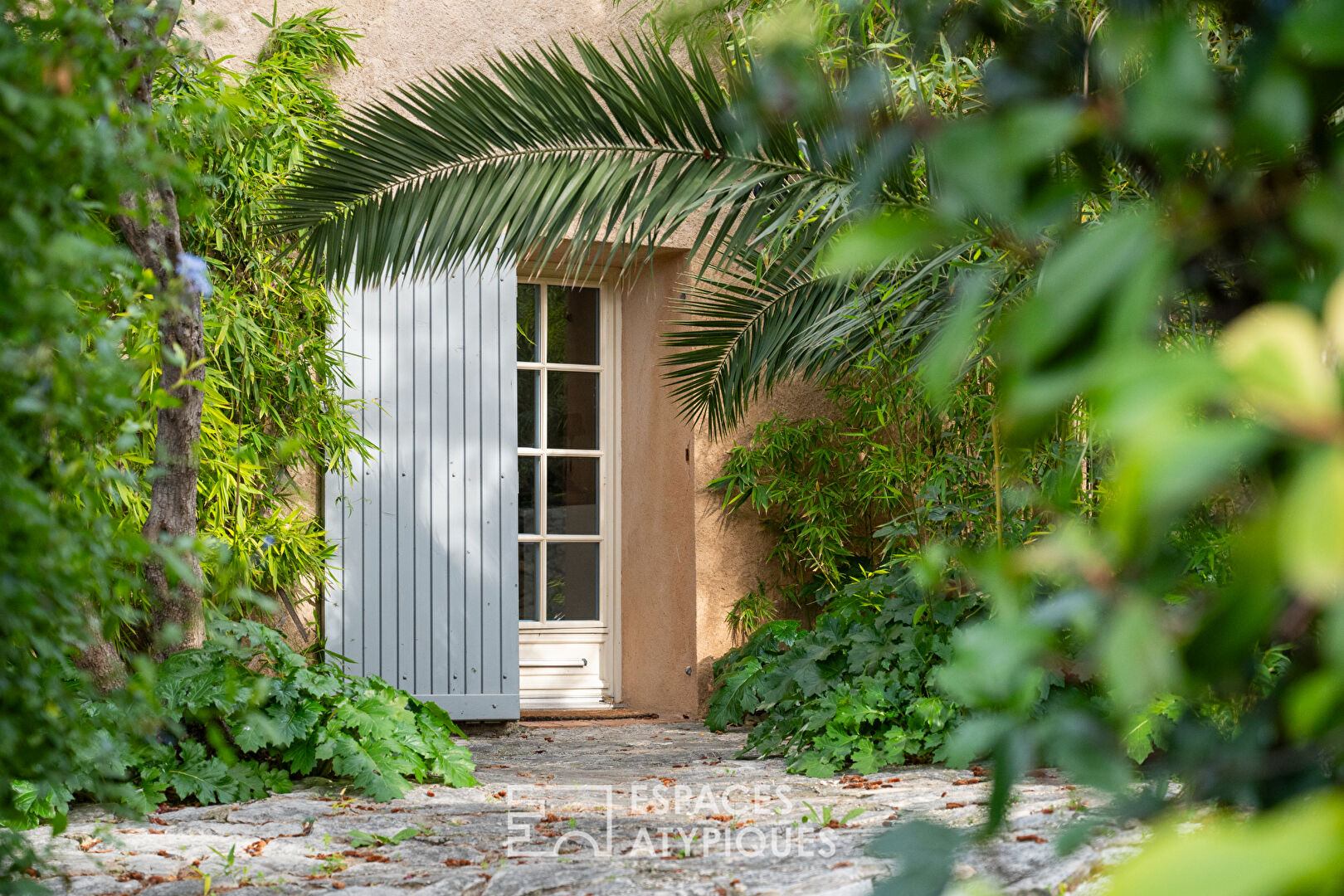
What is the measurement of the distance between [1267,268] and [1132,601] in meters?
0.17

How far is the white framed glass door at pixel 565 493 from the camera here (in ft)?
16.9

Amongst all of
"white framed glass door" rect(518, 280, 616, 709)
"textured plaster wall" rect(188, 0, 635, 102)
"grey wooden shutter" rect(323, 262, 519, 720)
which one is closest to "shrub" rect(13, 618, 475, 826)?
"grey wooden shutter" rect(323, 262, 519, 720)

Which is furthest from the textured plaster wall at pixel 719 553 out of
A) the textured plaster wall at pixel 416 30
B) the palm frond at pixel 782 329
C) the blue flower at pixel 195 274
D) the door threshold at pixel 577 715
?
the blue flower at pixel 195 274

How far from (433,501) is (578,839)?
2.50m

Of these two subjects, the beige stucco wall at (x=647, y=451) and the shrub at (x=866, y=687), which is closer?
the shrub at (x=866, y=687)

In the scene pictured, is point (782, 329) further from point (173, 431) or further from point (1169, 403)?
point (1169, 403)

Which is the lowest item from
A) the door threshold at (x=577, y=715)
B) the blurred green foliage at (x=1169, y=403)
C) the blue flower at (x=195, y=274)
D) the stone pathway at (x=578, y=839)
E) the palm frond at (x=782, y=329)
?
the door threshold at (x=577, y=715)

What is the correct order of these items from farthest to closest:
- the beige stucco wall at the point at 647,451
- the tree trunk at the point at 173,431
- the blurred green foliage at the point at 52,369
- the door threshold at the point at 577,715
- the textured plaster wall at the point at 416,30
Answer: the door threshold at the point at 577,715
the beige stucco wall at the point at 647,451
the textured plaster wall at the point at 416,30
the tree trunk at the point at 173,431
the blurred green foliage at the point at 52,369

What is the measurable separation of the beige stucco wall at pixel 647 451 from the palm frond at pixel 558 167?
1.92m

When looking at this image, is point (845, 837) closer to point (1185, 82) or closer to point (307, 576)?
point (1185, 82)

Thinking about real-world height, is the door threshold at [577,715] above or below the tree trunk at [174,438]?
below

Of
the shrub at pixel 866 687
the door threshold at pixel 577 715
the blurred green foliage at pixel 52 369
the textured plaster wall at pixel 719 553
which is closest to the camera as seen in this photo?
the blurred green foliage at pixel 52 369

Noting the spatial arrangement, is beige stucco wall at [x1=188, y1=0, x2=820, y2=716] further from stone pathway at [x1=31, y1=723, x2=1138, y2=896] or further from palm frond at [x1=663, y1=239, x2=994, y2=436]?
stone pathway at [x1=31, y1=723, x2=1138, y2=896]

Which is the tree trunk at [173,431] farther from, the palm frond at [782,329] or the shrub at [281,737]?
the palm frond at [782,329]
